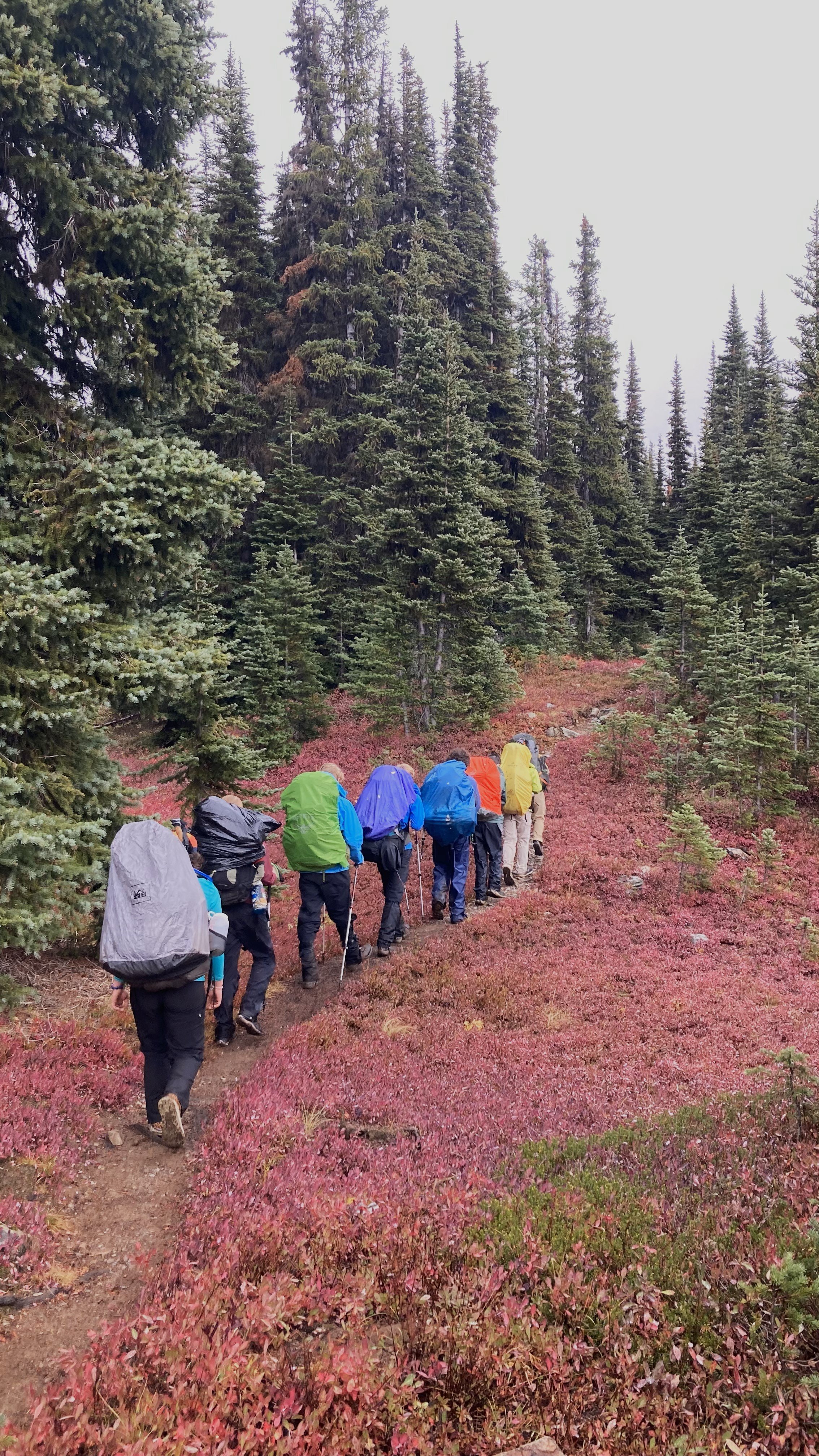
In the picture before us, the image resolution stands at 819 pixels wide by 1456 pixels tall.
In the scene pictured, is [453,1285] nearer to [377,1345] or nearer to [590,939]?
[377,1345]

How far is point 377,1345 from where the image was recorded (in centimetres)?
345

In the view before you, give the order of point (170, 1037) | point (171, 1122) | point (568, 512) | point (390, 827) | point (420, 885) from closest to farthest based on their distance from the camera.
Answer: point (171, 1122) < point (170, 1037) < point (390, 827) < point (420, 885) < point (568, 512)

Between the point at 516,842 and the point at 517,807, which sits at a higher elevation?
the point at 517,807

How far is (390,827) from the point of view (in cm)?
1062

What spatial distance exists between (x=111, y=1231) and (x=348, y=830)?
5.39 m

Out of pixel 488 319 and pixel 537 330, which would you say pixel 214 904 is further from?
pixel 537 330

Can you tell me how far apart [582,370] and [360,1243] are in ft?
184

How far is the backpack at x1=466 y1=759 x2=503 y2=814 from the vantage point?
42.5 ft

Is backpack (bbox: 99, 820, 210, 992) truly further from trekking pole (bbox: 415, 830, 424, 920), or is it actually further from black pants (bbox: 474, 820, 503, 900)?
black pants (bbox: 474, 820, 503, 900)

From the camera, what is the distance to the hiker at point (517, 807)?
13867 millimetres

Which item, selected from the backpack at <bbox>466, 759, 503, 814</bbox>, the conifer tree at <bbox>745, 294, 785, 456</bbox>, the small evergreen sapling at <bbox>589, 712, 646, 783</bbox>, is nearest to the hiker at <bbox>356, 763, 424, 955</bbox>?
the backpack at <bbox>466, 759, 503, 814</bbox>

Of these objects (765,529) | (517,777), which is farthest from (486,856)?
(765,529)

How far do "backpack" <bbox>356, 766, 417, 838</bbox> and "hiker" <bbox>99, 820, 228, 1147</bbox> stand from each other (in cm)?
484

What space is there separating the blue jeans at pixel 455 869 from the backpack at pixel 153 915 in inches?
262
